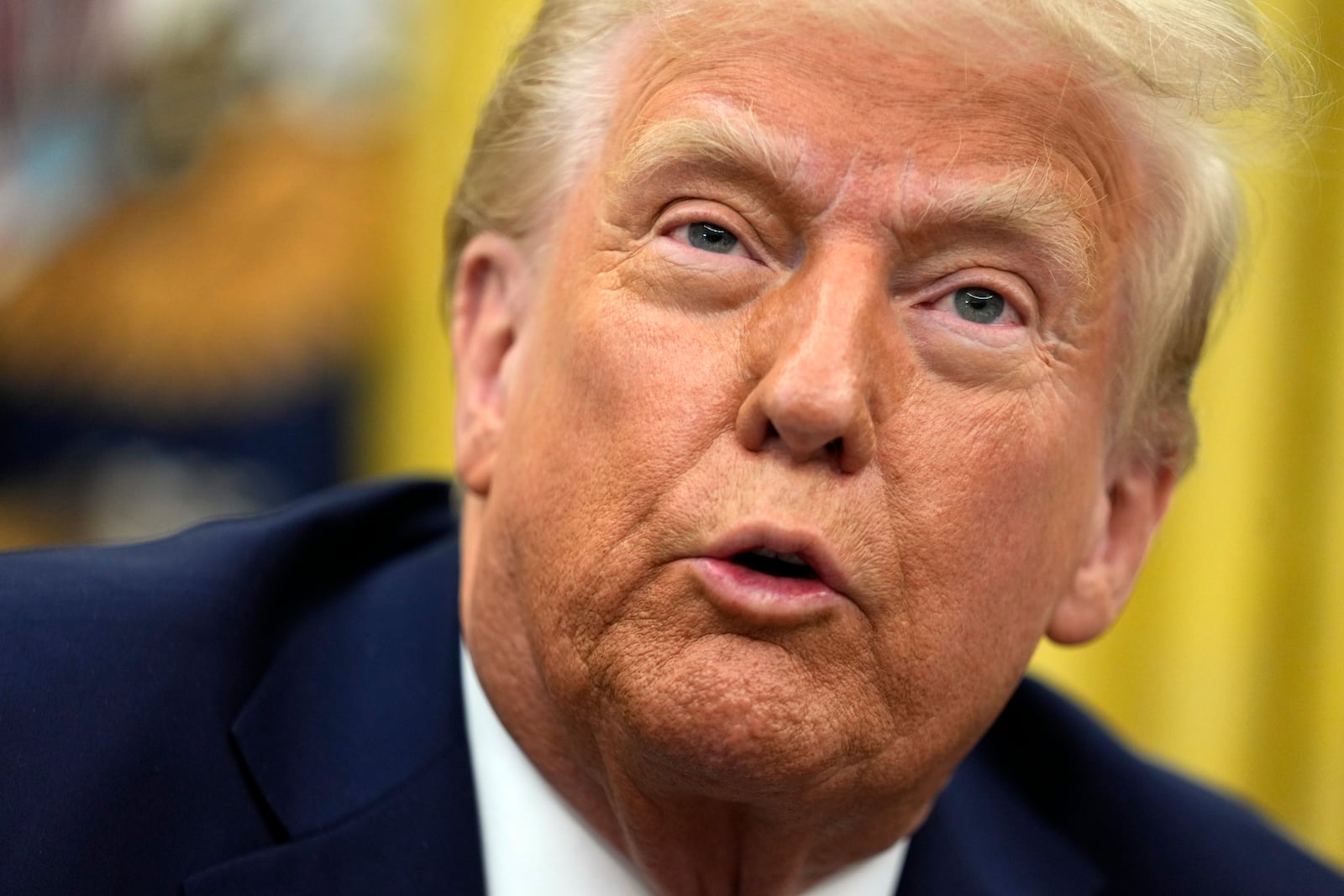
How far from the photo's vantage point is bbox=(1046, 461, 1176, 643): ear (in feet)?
6.49

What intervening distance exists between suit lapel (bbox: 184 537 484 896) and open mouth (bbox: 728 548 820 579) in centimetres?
54

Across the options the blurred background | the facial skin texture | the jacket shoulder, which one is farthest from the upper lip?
the blurred background

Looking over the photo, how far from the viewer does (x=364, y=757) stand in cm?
186

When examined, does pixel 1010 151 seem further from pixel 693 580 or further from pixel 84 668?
pixel 84 668

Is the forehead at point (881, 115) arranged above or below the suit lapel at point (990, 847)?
above

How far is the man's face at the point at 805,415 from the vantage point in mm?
1535

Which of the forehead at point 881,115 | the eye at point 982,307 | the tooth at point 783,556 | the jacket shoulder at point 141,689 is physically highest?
the forehead at point 881,115

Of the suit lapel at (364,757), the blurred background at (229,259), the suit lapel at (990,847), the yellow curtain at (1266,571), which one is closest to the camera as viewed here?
the suit lapel at (364,757)

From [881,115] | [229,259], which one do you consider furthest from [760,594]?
[229,259]

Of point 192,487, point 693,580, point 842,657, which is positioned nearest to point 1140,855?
point 842,657

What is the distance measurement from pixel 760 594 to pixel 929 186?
48 centimetres

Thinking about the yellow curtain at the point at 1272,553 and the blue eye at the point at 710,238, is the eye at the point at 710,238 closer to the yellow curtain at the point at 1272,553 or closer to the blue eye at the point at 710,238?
the blue eye at the point at 710,238

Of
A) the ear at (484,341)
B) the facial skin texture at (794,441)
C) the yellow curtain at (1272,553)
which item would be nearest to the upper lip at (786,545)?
the facial skin texture at (794,441)

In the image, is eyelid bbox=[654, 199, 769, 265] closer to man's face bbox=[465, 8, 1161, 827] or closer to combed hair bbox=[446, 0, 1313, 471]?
man's face bbox=[465, 8, 1161, 827]
